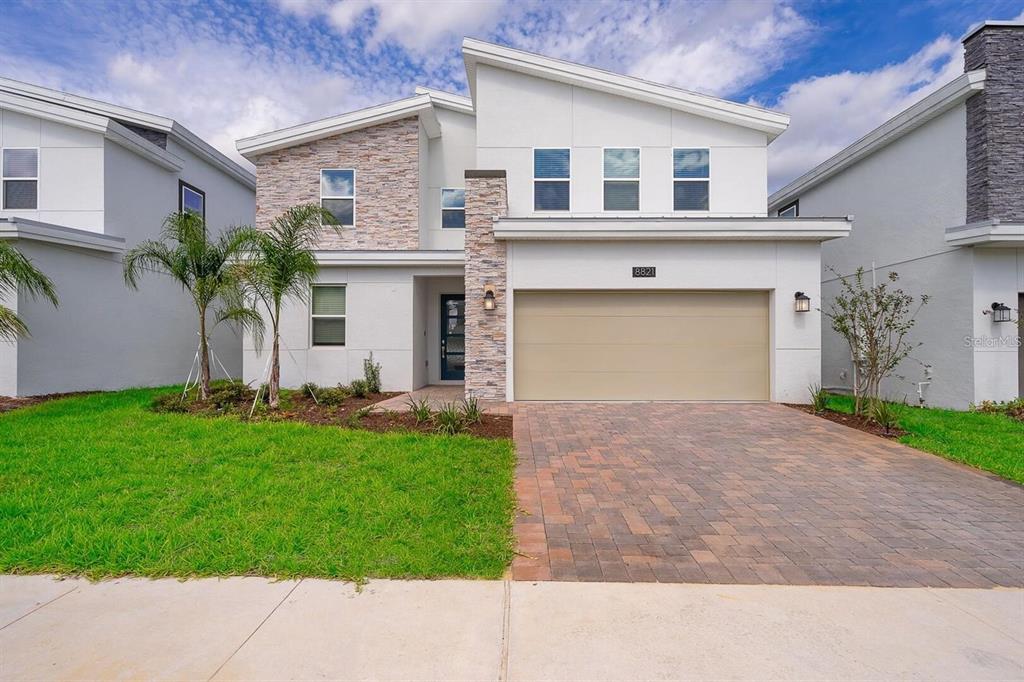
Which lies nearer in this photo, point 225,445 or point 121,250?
point 225,445

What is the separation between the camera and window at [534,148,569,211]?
1160 cm

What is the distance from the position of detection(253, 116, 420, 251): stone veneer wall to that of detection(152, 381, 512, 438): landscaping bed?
4464mm

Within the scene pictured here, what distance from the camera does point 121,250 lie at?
11734 millimetres

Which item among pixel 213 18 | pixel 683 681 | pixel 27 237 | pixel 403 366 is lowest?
pixel 683 681

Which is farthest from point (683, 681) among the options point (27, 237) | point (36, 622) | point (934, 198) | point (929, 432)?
point (27, 237)

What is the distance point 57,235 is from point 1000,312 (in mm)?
19578

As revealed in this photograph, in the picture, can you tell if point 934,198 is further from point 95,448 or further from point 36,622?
point 95,448

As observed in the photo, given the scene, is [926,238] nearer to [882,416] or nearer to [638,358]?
[882,416]

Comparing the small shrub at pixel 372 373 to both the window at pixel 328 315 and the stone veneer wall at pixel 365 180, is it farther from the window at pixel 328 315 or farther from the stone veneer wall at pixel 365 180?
the stone veneer wall at pixel 365 180

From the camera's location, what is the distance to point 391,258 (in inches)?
436

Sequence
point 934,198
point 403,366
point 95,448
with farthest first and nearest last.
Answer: point 403,366
point 934,198
point 95,448

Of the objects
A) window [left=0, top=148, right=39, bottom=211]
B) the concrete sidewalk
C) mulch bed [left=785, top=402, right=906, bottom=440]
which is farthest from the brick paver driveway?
window [left=0, top=148, right=39, bottom=211]

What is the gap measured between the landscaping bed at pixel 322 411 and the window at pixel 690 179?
7309mm

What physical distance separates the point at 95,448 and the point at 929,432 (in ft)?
39.2
